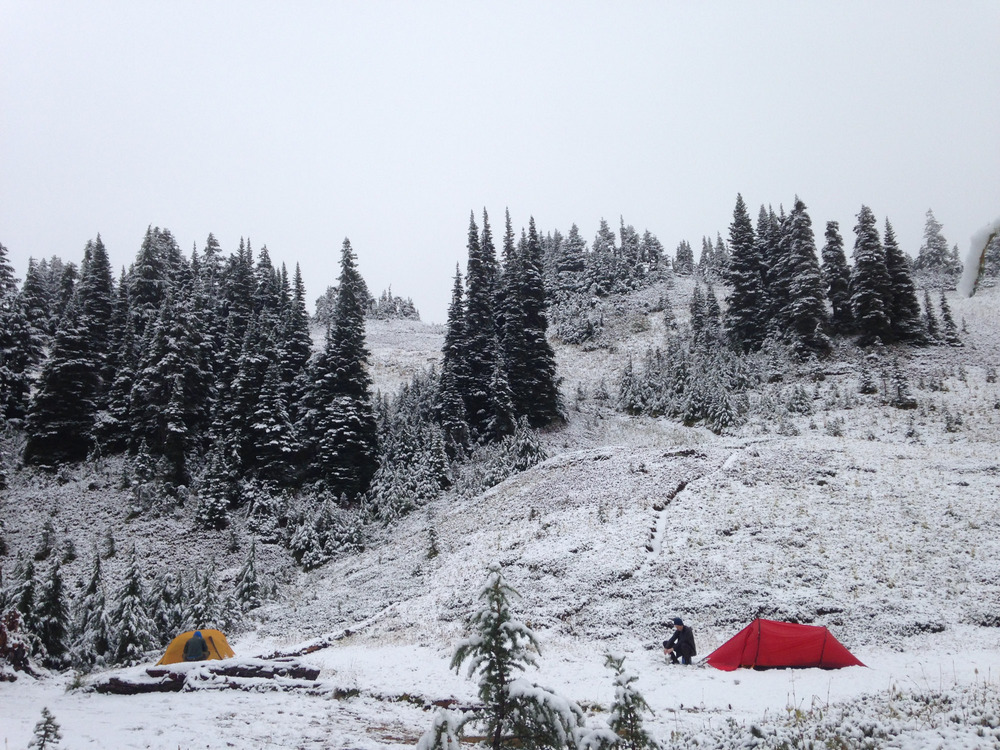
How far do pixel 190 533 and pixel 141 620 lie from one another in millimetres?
16280

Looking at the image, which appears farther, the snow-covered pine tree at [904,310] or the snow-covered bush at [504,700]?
the snow-covered pine tree at [904,310]

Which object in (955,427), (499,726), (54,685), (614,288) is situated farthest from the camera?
(614,288)

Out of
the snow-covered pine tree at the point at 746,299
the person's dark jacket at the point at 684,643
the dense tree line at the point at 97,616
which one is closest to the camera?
the person's dark jacket at the point at 684,643

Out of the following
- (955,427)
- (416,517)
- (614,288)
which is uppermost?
(614,288)

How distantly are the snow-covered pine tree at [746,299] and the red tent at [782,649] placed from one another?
154ft

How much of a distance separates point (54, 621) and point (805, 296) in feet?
185

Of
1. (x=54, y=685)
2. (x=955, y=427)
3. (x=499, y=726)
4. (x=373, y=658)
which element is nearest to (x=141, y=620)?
(x=54, y=685)

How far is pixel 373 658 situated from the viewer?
716 inches

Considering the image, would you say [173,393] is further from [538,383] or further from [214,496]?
[538,383]

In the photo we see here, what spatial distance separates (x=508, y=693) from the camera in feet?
19.4

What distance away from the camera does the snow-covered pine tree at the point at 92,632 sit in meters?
20.3

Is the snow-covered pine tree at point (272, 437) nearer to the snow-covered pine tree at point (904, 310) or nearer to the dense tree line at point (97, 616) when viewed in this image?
the dense tree line at point (97, 616)

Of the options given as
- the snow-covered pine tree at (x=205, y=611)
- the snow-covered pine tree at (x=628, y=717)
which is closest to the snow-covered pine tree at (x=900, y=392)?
the snow-covered pine tree at (x=628, y=717)

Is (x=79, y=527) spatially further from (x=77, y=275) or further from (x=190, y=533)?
(x=77, y=275)
